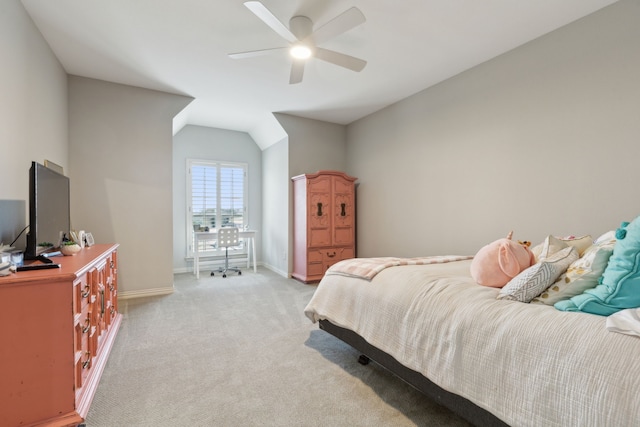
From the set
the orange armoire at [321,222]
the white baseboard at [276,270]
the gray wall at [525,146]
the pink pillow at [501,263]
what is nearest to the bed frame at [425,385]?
the pink pillow at [501,263]

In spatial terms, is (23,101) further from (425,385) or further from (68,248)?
(425,385)

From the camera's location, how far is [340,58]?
2682mm

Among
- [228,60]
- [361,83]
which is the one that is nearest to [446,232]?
[361,83]

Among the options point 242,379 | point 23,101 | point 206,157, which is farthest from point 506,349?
point 206,157

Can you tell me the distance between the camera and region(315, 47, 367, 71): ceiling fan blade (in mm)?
2599

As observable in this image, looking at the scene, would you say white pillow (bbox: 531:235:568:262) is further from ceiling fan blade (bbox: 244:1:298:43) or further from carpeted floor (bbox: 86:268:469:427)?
ceiling fan blade (bbox: 244:1:298:43)

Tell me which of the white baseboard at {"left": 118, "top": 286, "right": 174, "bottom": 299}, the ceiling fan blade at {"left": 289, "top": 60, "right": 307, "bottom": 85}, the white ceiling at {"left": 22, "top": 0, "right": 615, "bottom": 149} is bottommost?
the white baseboard at {"left": 118, "top": 286, "right": 174, "bottom": 299}

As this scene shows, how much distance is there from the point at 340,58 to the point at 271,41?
2.36 feet

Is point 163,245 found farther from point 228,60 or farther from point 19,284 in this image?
point 19,284

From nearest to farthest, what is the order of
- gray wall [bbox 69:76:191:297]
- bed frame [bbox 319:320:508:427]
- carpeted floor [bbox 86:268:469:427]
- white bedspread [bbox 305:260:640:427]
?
1. white bedspread [bbox 305:260:640:427]
2. bed frame [bbox 319:320:508:427]
3. carpeted floor [bbox 86:268:469:427]
4. gray wall [bbox 69:76:191:297]

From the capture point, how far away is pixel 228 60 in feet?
10.6

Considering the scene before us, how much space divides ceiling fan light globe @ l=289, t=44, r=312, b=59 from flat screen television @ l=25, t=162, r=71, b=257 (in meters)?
2.00

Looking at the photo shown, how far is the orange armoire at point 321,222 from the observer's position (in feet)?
15.4

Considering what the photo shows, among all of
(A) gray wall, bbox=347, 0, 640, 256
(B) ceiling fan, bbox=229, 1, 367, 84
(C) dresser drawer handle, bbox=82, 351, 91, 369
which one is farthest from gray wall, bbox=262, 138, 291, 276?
(C) dresser drawer handle, bbox=82, 351, 91, 369
